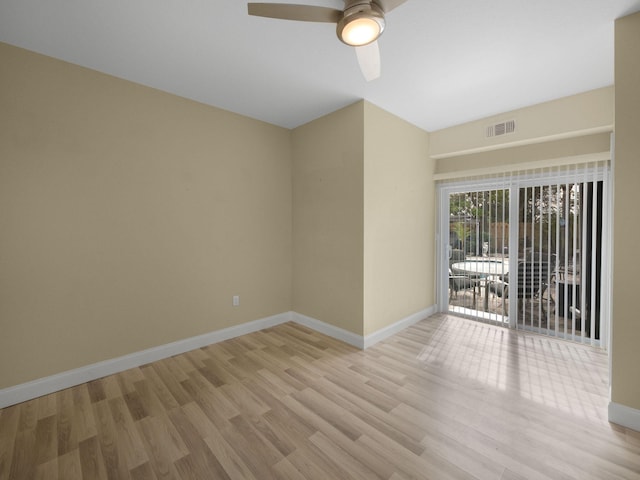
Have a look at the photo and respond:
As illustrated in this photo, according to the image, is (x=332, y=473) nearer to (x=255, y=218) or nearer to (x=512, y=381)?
(x=512, y=381)

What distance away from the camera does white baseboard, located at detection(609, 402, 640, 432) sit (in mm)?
1800

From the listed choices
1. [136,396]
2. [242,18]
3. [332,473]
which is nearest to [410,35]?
[242,18]

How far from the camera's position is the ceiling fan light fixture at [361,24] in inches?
58.2

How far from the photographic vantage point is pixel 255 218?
357 centimetres

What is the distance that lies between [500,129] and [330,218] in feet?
7.55

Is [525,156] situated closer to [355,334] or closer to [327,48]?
[327,48]

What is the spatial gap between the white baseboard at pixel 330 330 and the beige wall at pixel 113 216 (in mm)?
604

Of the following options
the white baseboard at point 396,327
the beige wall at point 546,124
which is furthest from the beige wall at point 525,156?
the white baseboard at point 396,327

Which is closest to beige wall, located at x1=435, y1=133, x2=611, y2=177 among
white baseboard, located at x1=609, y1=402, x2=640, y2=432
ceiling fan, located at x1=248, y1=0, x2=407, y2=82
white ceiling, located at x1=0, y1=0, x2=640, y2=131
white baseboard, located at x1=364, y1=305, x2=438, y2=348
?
white ceiling, located at x1=0, y1=0, x2=640, y2=131

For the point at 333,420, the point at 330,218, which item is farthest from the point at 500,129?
the point at 333,420

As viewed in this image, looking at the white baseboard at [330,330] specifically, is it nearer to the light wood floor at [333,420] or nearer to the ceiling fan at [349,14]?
the light wood floor at [333,420]

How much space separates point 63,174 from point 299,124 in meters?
2.54

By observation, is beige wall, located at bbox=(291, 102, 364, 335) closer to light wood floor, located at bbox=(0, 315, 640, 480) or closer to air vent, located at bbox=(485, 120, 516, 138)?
light wood floor, located at bbox=(0, 315, 640, 480)

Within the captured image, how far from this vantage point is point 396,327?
11.5 feet
